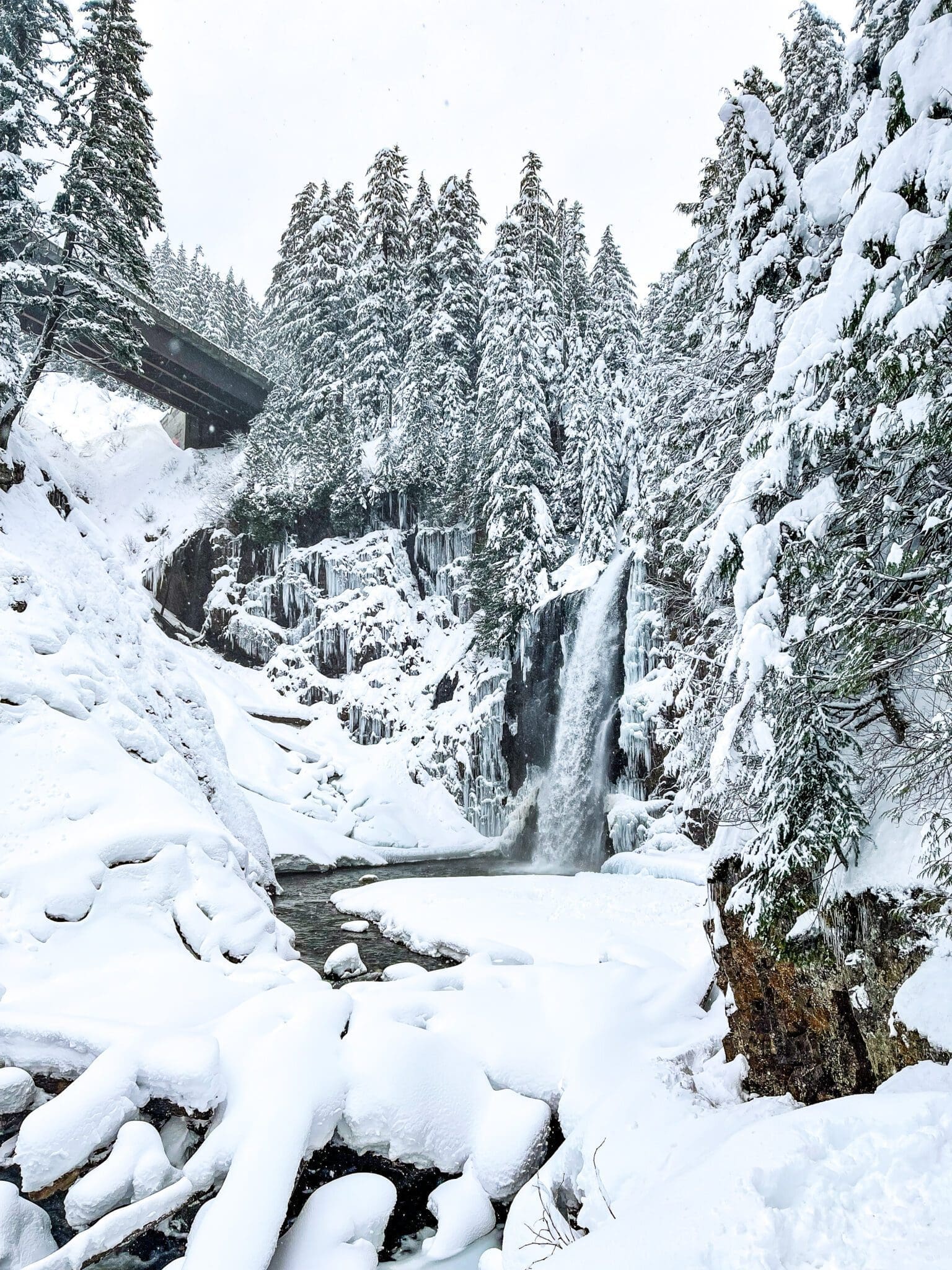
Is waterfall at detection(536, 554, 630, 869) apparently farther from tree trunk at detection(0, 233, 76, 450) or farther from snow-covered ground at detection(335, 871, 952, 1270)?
tree trunk at detection(0, 233, 76, 450)

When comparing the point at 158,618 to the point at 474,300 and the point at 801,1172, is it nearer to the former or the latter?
the point at 474,300

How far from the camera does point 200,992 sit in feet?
17.7

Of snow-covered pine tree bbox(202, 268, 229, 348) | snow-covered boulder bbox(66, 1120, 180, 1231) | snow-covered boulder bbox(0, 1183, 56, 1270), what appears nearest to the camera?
snow-covered boulder bbox(0, 1183, 56, 1270)

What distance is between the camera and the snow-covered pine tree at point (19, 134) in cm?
1280

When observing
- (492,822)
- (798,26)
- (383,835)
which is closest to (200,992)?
(383,835)

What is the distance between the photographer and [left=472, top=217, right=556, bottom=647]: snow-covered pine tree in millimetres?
22672

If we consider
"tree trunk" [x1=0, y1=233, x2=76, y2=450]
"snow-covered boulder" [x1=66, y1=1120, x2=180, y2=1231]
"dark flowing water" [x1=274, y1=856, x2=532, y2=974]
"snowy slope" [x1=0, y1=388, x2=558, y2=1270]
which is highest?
"tree trunk" [x1=0, y1=233, x2=76, y2=450]

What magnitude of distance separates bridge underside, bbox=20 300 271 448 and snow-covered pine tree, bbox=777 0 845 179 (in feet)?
68.0

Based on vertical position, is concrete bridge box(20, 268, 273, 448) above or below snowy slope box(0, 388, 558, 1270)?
above

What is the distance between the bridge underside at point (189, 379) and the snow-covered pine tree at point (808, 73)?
2073 centimetres

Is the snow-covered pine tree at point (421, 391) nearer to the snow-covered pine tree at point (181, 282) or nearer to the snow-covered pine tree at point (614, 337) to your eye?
the snow-covered pine tree at point (614, 337)

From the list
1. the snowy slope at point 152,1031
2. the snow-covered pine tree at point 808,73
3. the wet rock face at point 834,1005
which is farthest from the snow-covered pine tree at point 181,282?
the wet rock face at point 834,1005

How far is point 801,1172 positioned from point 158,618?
26.9 metres

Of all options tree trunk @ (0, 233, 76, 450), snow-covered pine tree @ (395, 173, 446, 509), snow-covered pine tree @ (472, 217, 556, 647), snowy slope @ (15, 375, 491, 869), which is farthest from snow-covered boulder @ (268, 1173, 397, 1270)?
snow-covered pine tree @ (395, 173, 446, 509)
